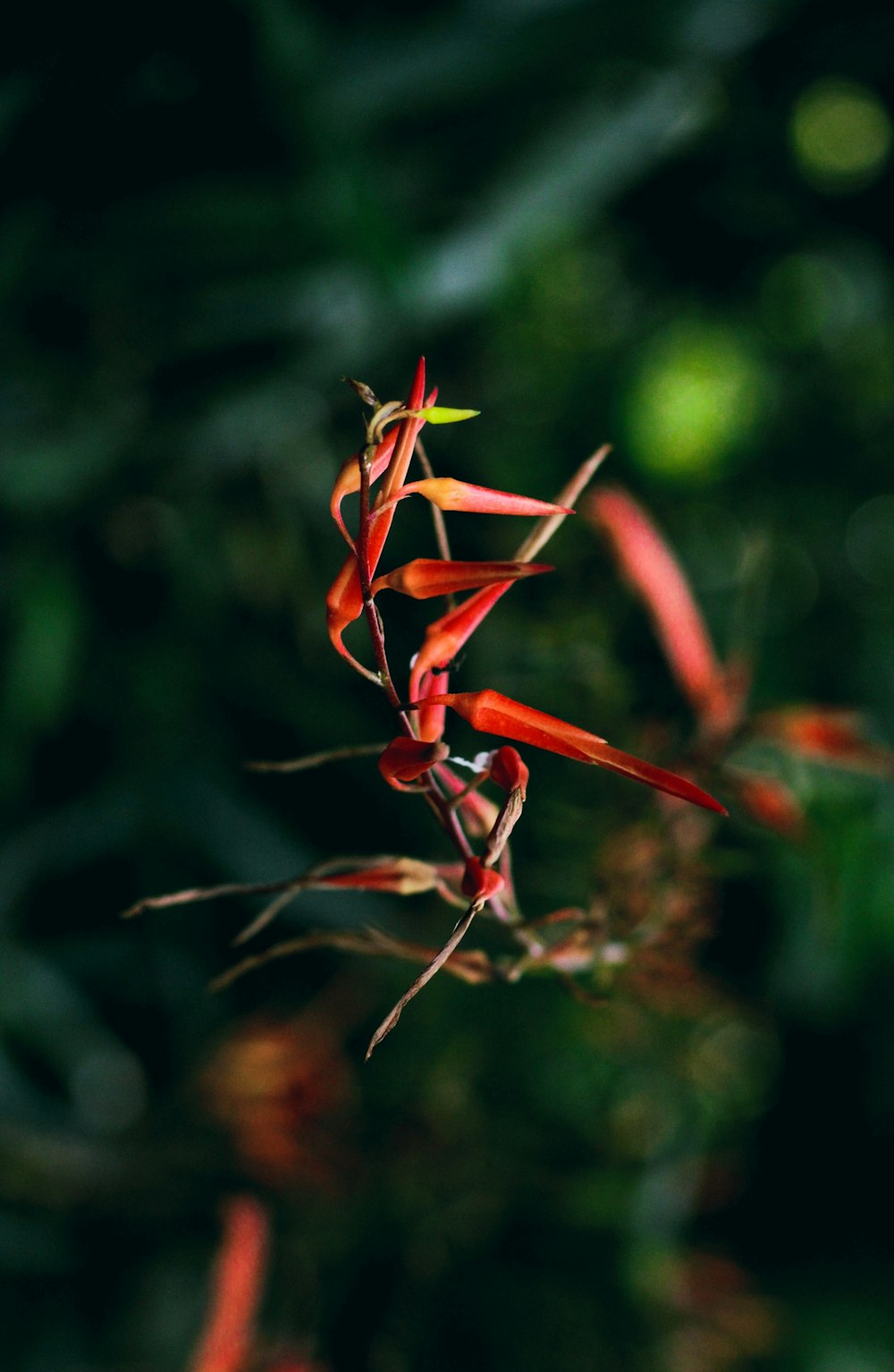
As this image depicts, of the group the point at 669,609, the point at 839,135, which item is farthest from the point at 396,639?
the point at 839,135

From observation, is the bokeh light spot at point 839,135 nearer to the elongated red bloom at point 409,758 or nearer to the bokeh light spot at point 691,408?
the bokeh light spot at point 691,408

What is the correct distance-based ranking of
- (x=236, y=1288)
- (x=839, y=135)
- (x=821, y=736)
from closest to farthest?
(x=821, y=736) < (x=236, y=1288) < (x=839, y=135)

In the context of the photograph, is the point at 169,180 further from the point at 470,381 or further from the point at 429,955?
the point at 429,955

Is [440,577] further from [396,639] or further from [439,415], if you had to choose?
[396,639]

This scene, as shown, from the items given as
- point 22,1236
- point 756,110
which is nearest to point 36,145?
point 756,110

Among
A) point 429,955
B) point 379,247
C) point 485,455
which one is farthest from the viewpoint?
point 485,455

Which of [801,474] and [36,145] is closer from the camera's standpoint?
[36,145]

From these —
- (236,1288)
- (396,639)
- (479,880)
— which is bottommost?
(236,1288)

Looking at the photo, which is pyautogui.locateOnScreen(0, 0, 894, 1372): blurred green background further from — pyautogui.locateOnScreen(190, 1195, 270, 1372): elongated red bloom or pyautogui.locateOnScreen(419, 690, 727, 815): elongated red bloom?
pyautogui.locateOnScreen(419, 690, 727, 815): elongated red bloom
